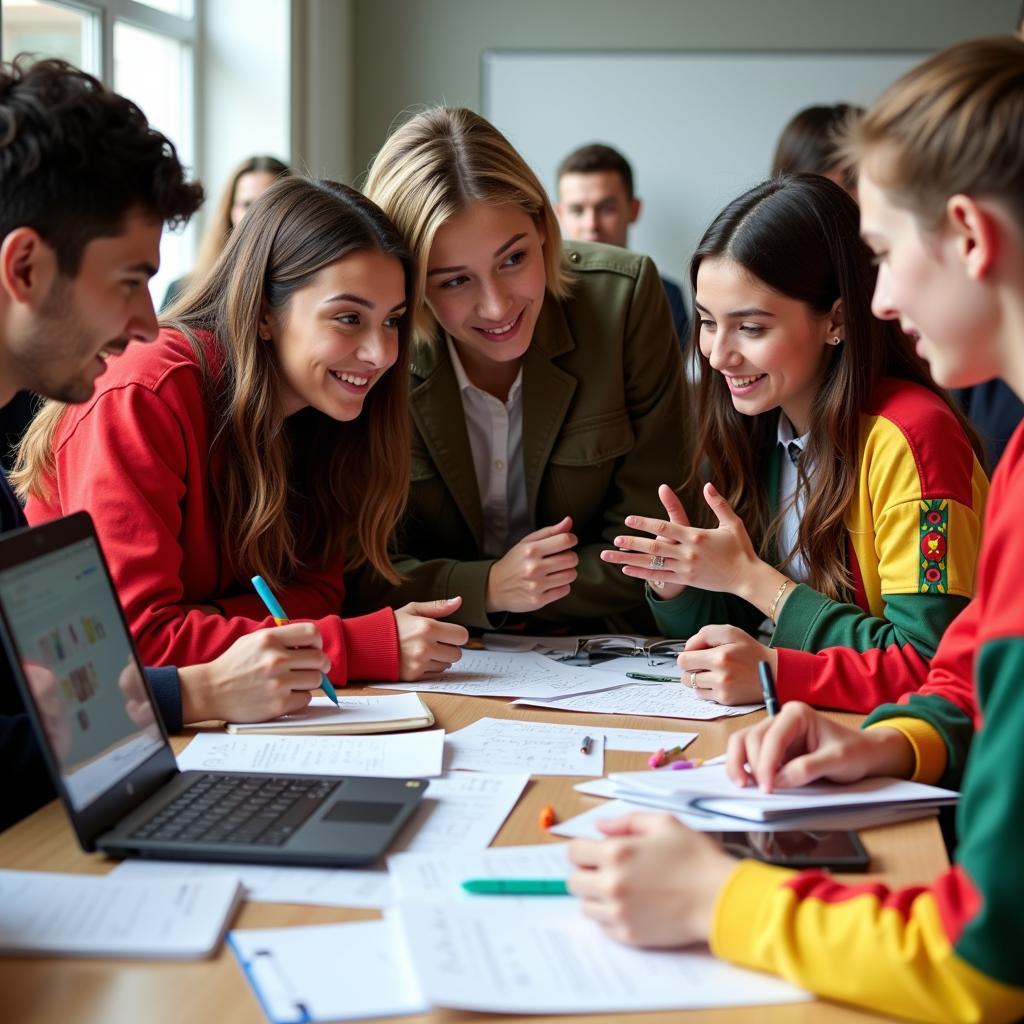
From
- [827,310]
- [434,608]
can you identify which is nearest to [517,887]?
[434,608]

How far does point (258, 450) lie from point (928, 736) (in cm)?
102

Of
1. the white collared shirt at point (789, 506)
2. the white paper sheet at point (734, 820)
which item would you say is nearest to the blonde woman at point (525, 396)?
the white collared shirt at point (789, 506)

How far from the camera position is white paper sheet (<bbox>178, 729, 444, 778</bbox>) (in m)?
1.40

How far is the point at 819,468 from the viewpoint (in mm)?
1912

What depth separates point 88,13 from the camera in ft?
13.6

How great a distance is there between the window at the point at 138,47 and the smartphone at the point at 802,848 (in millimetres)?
2789

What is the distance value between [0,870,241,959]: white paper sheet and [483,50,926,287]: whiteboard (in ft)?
15.3

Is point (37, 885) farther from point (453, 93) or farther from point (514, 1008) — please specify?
point (453, 93)

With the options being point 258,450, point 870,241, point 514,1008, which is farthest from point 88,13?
point 514,1008

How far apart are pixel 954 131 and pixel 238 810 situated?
34.6 inches

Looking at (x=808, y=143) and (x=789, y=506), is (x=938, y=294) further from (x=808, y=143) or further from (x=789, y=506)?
(x=808, y=143)

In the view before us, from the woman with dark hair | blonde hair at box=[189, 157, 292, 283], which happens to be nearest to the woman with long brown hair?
the woman with dark hair

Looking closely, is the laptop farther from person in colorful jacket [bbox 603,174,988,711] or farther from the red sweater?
person in colorful jacket [bbox 603,174,988,711]

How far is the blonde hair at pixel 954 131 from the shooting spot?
3.35 ft
